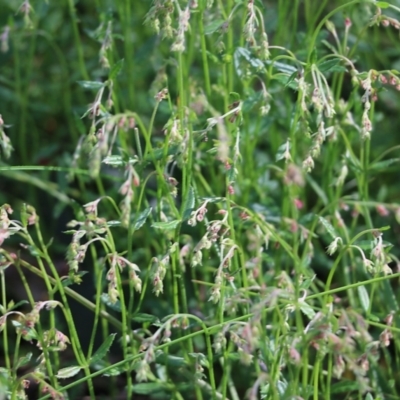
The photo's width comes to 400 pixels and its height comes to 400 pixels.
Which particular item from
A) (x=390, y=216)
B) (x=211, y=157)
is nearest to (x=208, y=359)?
(x=211, y=157)

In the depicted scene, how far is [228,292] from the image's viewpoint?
4.62 feet

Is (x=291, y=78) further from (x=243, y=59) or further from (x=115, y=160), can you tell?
(x=115, y=160)

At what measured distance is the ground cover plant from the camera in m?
1.20

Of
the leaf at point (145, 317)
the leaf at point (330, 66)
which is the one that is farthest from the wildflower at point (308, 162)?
the leaf at point (145, 317)

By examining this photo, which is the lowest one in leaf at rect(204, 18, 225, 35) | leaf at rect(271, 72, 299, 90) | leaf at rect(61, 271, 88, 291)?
leaf at rect(61, 271, 88, 291)

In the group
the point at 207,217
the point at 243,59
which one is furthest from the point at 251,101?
the point at 207,217

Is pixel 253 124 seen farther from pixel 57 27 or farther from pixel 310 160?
pixel 57 27

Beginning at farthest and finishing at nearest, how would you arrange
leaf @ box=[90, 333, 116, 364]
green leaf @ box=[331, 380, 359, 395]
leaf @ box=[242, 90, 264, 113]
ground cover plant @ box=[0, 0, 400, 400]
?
leaf @ box=[242, 90, 264, 113] < green leaf @ box=[331, 380, 359, 395] < leaf @ box=[90, 333, 116, 364] < ground cover plant @ box=[0, 0, 400, 400]

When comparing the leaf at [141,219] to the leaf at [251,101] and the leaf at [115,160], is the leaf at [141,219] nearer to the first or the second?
the leaf at [115,160]

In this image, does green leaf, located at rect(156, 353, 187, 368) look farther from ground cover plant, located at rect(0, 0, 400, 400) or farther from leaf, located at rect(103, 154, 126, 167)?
leaf, located at rect(103, 154, 126, 167)

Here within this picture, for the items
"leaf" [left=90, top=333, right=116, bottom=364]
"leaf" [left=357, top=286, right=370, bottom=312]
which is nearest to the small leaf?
"leaf" [left=357, top=286, right=370, bottom=312]

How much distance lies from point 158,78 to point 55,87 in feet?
3.18

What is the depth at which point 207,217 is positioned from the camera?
179cm

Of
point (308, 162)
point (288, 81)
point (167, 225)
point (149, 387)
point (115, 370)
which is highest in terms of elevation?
point (288, 81)
